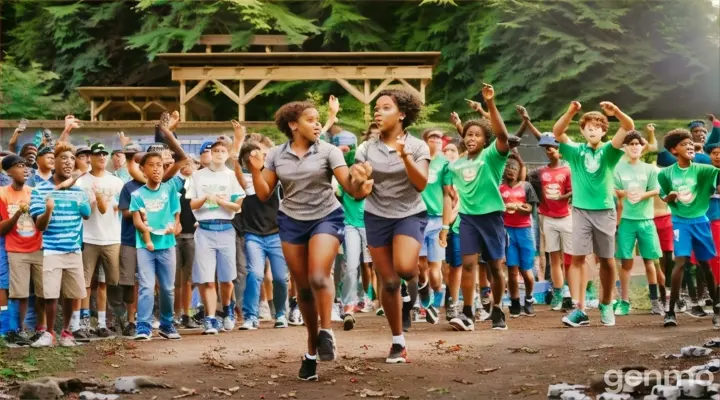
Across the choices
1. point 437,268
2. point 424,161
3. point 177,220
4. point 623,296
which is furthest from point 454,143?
point 424,161

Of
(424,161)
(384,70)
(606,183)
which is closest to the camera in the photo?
(424,161)

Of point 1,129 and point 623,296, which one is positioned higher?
point 1,129

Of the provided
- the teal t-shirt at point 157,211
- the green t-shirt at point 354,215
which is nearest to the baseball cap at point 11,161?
the teal t-shirt at point 157,211

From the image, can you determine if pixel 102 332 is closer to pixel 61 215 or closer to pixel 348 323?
pixel 61 215

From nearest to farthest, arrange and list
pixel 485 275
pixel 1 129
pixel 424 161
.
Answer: pixel 424 161 < pixel 485 275 < pixel 1 129

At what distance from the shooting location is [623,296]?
1307cm

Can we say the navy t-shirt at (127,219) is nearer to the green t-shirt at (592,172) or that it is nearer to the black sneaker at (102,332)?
the black sneaker at (102,332)

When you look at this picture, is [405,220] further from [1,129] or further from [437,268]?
[1,129]

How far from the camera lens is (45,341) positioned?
10461mm

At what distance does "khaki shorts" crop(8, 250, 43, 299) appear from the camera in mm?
10945

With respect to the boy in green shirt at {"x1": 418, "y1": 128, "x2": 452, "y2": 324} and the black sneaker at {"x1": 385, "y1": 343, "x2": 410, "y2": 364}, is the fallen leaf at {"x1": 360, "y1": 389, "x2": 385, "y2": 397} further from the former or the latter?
the boy in green shirt at {"x1": 418, "y1": 128, "x2": 452, "y2": 324}

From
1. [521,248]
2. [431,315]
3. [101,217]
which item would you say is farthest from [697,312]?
[101,217]

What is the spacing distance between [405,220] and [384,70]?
65.0 feet

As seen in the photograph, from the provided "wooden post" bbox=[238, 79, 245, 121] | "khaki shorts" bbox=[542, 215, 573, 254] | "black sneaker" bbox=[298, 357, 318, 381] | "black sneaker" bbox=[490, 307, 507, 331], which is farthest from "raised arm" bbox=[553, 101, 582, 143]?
"wooden post" bbox=[238, 79, 245, 121]
